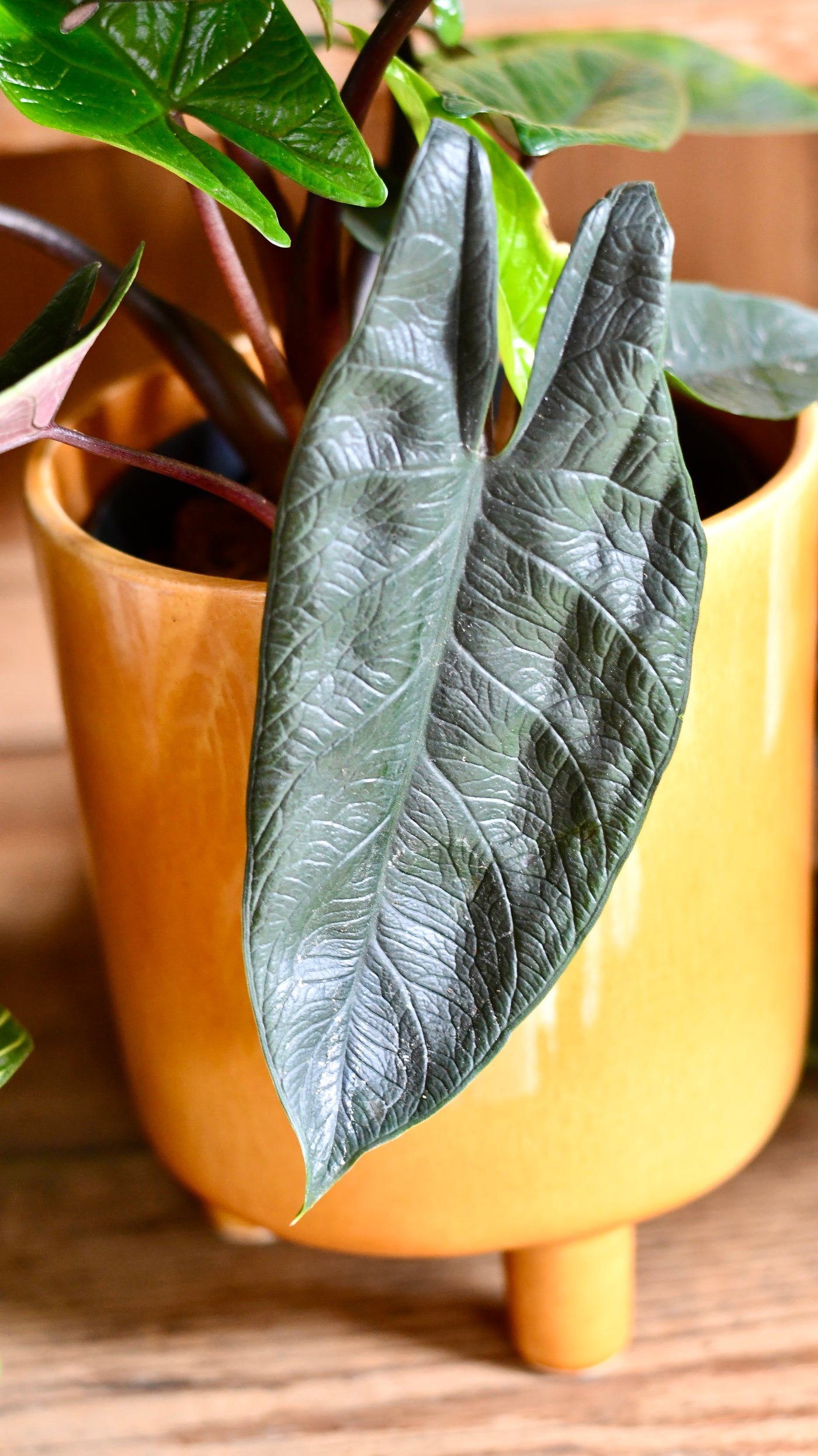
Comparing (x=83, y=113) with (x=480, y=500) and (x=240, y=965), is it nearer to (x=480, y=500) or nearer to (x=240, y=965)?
(x=480, y=500)

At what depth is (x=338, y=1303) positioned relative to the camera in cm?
59

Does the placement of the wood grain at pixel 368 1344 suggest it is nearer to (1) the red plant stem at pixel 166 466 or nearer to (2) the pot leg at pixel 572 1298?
(2) the pot leg at pixel 572 1298

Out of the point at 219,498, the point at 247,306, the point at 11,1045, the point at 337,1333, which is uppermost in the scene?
the point at 247,306

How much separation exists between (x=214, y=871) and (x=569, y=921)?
0.14m

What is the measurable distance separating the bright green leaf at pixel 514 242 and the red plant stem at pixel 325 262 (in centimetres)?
1

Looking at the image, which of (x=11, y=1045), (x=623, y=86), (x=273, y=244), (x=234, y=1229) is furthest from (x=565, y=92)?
(x=234, y=1229)

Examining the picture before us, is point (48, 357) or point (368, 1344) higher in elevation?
point (48, 357)

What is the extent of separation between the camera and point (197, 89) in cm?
36

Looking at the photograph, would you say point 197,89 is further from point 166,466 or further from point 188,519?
point 188,519

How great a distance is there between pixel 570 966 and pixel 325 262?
0.26 meters

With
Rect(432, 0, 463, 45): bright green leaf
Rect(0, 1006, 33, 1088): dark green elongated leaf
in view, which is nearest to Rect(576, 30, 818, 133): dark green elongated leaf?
Rect(432, 0, 463, 45): bright green leaf

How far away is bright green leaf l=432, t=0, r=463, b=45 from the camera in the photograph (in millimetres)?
448

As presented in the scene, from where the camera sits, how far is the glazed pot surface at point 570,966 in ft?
1.37

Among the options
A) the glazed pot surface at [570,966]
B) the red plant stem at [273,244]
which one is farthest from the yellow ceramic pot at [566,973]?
the red plant stem at [273,244]
